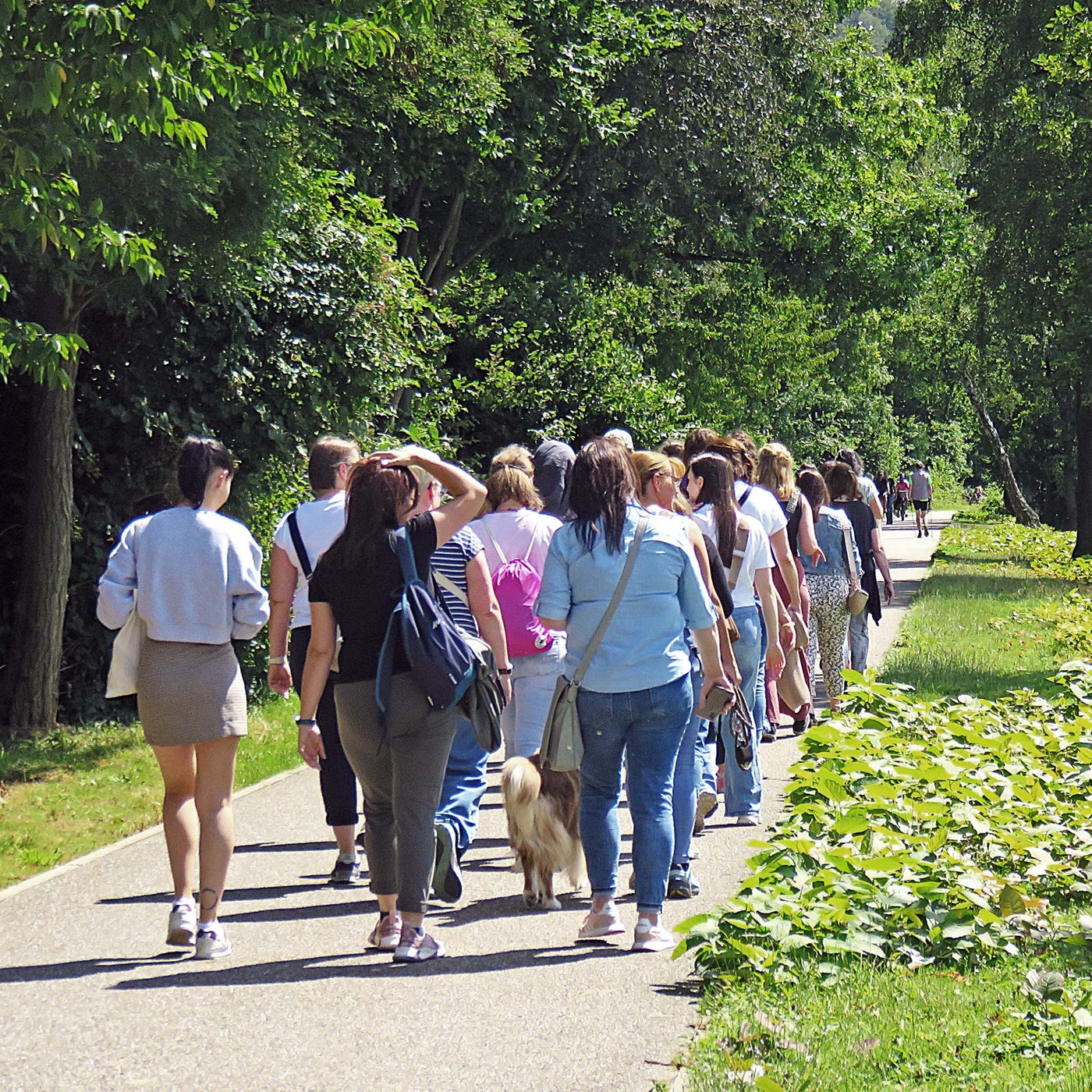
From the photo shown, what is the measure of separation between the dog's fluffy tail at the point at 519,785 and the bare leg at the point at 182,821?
4.13 feet

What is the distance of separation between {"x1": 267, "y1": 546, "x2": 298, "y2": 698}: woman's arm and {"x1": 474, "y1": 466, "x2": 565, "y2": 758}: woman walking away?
3.03 feet

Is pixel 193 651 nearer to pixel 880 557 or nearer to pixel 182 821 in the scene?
pixel 182 821

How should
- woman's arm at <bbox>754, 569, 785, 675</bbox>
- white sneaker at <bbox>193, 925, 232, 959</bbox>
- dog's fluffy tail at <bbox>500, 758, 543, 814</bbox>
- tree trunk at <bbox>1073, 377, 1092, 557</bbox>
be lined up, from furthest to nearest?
tree trunk at <bbox>1073, 377, 1092, 557</bbox> < woman's arm at <bbox>754, 569, 785, 675</bbox> < dog's fluffy tail at <bbox>500, 758, 543, 814</bbox> < white sneaker at <bbox>193, 925, 232, 959</bbox>

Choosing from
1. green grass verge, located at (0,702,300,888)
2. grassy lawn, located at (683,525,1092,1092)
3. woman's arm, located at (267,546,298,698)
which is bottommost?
green grass verge, located at (0,702,300,888)

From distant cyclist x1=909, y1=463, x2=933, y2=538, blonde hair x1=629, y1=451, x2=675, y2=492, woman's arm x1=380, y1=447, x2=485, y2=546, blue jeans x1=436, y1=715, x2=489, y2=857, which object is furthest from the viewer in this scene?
distant cyclist x1=909, y1=463, x2=933, y2=538

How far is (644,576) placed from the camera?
6.09m

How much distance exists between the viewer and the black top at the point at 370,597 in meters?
5.79

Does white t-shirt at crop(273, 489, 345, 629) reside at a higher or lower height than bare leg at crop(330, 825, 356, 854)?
higher

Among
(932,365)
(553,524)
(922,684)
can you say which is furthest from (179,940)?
(932,365)

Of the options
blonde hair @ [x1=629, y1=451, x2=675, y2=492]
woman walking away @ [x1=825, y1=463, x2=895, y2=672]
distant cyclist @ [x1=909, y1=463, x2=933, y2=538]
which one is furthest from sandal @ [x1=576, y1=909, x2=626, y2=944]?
distant cyclist @ [x1=909, y1=463, x2=933, y2=538]

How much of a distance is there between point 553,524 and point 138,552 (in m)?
2.15

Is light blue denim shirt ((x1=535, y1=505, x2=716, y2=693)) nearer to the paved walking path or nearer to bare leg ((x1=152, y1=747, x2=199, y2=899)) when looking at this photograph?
the paved walking path

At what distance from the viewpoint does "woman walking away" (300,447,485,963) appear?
19.0 feet

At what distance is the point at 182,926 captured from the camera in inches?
241
